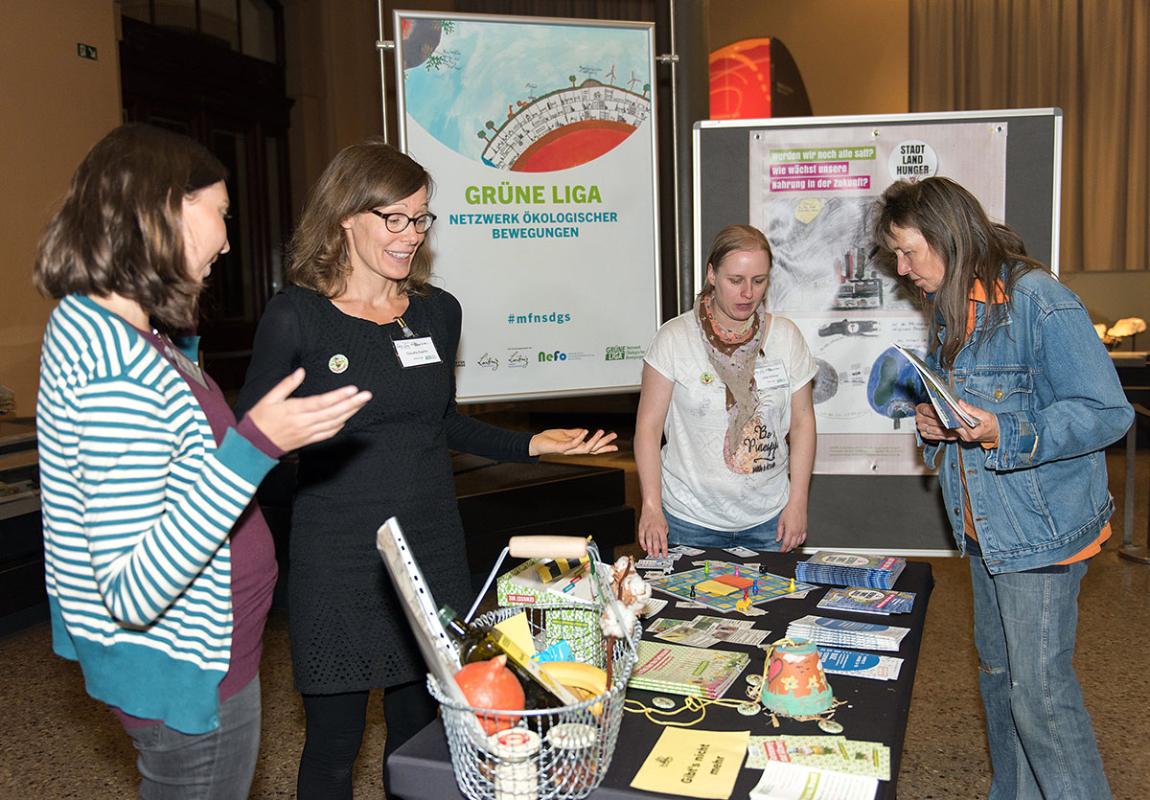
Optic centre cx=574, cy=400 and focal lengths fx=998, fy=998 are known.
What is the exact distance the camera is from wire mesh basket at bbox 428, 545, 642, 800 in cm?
102

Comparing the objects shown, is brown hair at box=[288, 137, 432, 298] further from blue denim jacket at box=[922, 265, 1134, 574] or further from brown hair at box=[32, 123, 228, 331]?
blue denim jacket at box=[922, 265, 1134, 574]

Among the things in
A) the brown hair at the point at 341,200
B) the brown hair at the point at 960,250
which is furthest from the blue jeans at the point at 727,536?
the brown hair at the point at 341,200

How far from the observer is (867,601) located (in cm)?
177

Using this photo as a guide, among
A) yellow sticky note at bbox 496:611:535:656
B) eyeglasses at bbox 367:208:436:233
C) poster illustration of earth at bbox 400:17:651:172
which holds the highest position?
poster illustration of earth at bbox 400:17:651:172

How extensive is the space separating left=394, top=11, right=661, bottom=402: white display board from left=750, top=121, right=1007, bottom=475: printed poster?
44 centimetres

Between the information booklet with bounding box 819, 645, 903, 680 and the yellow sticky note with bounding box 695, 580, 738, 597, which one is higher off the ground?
the information booklet with bounding box 819, 645, 903, 680

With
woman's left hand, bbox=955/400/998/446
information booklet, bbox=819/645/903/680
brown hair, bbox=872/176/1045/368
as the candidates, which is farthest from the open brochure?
information booklet, bbox=819/645/903/680

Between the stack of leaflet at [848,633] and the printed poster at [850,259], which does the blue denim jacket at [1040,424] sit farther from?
the printed poster at [850,259]

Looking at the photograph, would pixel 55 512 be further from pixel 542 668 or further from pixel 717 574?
pixel 717 574

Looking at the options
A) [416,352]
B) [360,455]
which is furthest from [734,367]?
[360,455]

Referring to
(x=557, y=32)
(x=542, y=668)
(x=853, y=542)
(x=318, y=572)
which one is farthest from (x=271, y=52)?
(x=542, y=668)

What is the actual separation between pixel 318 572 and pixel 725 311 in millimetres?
1248

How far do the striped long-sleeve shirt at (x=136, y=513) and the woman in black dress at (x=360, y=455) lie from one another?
1.81ft

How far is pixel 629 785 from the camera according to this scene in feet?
3.72
